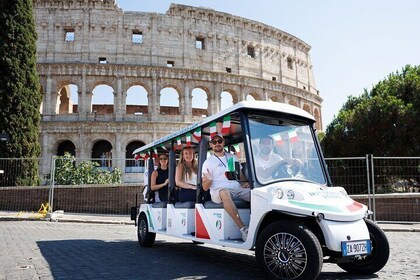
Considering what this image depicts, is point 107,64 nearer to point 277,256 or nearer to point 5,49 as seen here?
point 5,49

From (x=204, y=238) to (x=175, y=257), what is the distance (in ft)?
3.89

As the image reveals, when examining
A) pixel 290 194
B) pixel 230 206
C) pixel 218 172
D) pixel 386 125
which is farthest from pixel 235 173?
pixel 386 125

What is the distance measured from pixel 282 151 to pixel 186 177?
2.26 meters

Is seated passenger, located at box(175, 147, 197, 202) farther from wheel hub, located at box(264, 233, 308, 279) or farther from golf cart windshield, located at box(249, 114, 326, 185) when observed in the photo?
wheel hub, located at box(264, 233, 308, 279)

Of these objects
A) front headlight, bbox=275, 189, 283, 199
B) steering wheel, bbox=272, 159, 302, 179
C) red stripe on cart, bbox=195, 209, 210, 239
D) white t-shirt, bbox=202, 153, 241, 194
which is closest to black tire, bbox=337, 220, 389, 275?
steering wheel, bbox=272, 159, 302, 179

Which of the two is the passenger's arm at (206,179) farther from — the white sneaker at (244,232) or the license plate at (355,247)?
the license plate at (355,247)

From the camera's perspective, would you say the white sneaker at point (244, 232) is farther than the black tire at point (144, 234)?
No

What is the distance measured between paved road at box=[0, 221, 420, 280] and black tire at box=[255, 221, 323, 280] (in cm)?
66

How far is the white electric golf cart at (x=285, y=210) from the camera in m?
3.83

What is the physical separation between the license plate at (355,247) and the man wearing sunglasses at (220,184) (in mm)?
1420

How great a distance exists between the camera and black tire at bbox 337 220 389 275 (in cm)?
436

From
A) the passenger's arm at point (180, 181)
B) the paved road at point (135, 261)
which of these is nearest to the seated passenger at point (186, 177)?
the passenger's arm at point (180, 181)

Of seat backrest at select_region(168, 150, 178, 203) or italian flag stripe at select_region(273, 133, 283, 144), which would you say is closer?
italian flag stripe at select_region(273, 133, 283, 144)

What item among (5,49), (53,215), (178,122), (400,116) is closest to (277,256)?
(53,215)
